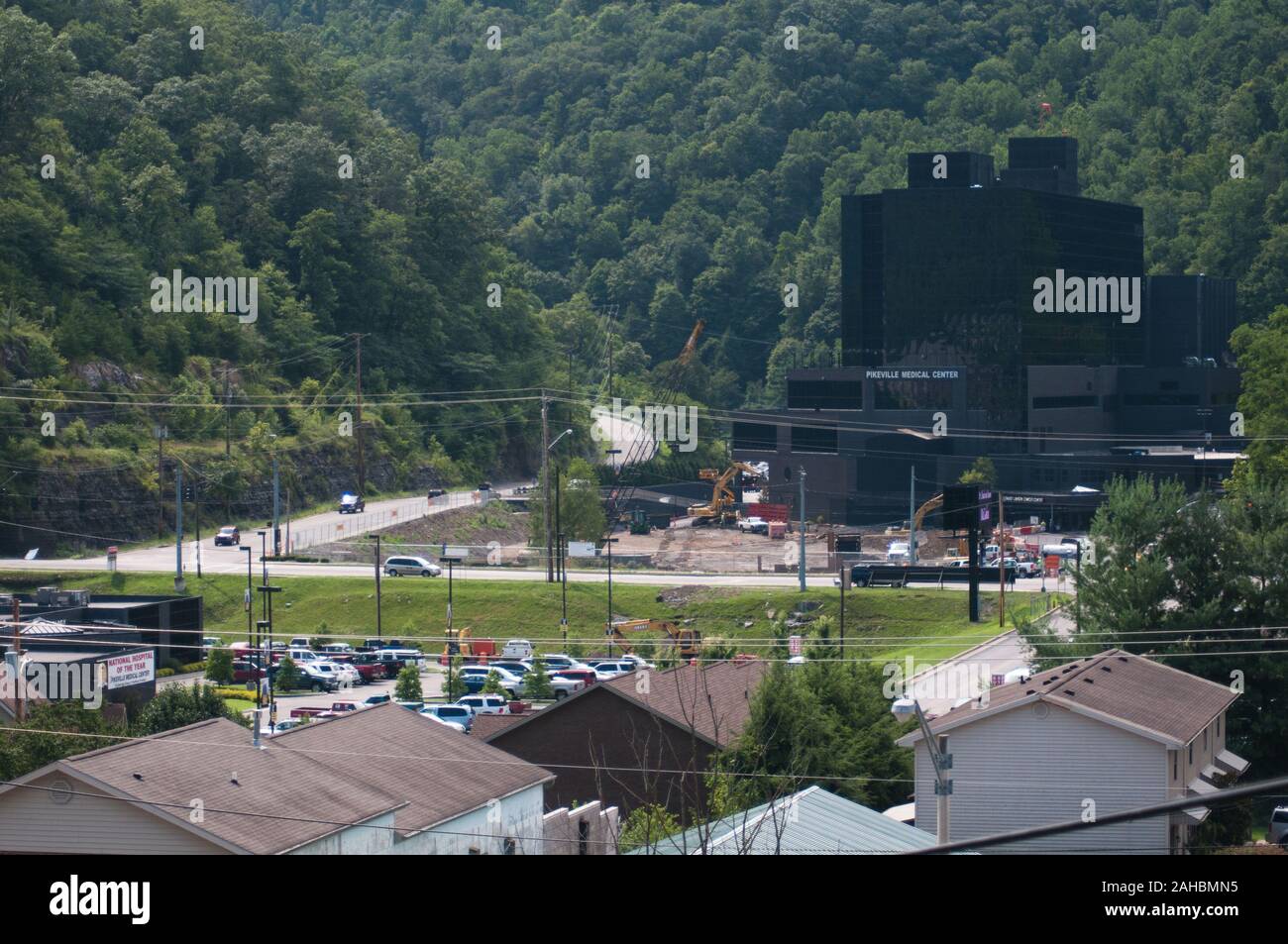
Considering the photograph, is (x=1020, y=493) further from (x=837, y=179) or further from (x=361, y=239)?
(x=837, y=179)

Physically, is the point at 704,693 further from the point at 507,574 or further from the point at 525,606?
the point at 507,574

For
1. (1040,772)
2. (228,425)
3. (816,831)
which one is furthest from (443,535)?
(816,831)

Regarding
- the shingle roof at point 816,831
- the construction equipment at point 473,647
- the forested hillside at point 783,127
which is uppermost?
the forested hillside at point 783,127

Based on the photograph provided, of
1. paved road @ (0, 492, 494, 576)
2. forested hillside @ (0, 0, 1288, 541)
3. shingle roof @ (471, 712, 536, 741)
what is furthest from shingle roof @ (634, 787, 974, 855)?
forested hillside @ (0, 0, 1288, 541)

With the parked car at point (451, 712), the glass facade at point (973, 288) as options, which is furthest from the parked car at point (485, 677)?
the glass facade at point (973, 288)

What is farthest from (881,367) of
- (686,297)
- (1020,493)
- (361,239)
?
(686,297)

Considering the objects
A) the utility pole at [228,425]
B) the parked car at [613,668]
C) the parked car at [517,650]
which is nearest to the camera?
the parked car at [613,668]

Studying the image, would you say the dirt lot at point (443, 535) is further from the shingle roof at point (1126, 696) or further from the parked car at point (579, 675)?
the shingle roof at point (1126, 696)
